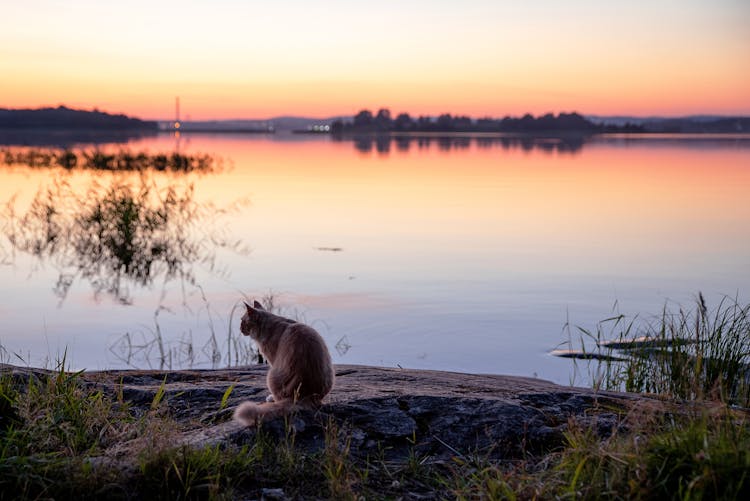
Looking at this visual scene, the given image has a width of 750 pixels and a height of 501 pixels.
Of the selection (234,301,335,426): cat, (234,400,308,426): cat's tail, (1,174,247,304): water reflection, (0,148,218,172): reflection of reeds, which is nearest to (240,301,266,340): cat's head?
(234,301,335,426): cat

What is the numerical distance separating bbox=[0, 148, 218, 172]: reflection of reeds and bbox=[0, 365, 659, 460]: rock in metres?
24.0

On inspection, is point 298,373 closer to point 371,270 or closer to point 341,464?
point 341,464

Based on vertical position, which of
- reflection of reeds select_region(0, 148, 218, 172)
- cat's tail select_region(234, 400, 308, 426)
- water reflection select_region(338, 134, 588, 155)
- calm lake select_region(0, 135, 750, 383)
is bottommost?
calm lake select_region(0, 135, 750, 383)

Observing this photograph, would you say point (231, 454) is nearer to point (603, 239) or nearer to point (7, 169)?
point (603, 239)

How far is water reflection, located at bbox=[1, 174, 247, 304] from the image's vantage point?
14.7 meters

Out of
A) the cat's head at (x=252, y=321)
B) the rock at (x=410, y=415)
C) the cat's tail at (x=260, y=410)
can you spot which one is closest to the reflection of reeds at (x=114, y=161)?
the rock at (x=410, y=415)

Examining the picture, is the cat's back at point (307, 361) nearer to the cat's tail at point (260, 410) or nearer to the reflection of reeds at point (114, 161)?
the cat's tail at point (260, 410)

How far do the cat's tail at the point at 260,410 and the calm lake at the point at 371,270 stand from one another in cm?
457

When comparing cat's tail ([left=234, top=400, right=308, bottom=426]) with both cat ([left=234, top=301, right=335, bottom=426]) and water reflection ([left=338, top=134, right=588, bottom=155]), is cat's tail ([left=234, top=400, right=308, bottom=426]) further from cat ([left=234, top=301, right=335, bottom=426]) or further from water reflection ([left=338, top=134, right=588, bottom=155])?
water reflection ([left=338, top=134, right=588, bottom=155])

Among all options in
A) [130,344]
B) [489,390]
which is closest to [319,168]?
[130,344]

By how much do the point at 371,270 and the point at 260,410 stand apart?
35.7 feet

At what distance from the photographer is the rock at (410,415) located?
475cm

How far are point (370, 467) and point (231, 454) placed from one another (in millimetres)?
854

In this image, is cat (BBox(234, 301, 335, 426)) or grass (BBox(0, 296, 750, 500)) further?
cat (BBox(234, 301, 335, 426))
